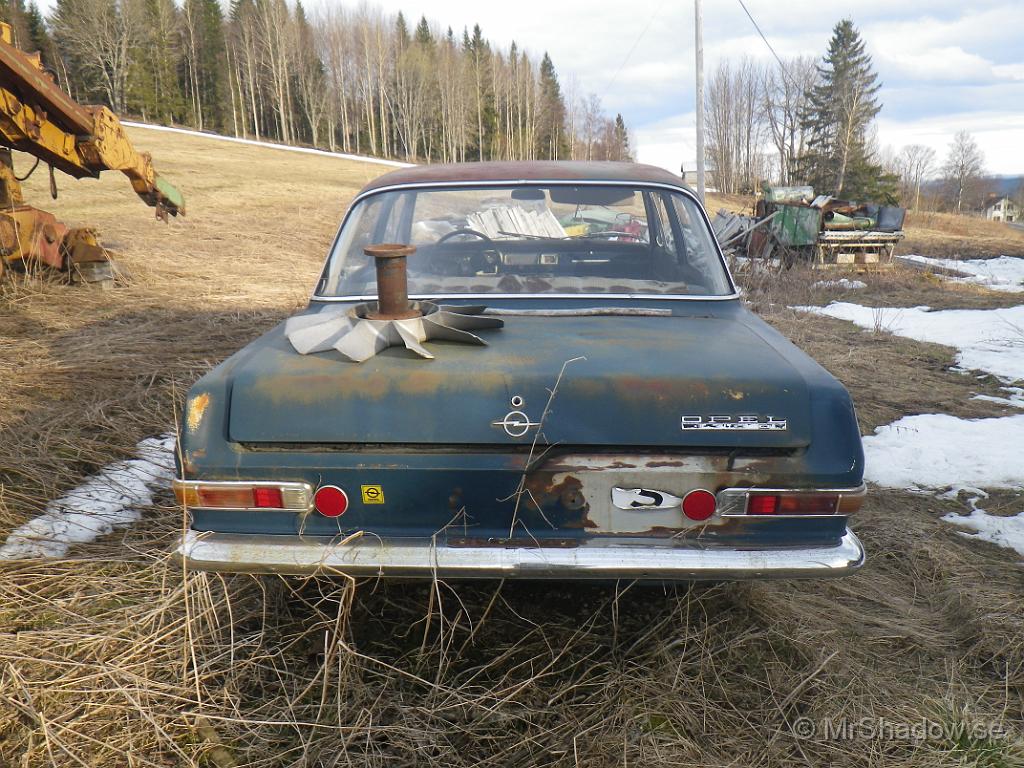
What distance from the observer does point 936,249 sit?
21859 millimetres

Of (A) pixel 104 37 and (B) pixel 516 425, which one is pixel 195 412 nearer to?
(B) pixel 516 425

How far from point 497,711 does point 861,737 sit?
41.4 inches

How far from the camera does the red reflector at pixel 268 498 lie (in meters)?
1.92

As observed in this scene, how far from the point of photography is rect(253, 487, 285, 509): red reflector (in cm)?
192

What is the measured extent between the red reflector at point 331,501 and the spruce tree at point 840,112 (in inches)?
2112

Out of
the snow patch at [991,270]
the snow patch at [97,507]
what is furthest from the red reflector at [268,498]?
the snow patch at [991,270]

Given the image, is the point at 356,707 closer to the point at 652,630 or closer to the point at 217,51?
the point at 652,630

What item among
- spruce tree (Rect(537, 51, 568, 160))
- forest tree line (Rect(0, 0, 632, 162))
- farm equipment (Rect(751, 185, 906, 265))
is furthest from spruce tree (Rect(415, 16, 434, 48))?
farm equipment (Rect(751, 185, 906, 265))

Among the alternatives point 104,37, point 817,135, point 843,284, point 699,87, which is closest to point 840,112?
point 817,135

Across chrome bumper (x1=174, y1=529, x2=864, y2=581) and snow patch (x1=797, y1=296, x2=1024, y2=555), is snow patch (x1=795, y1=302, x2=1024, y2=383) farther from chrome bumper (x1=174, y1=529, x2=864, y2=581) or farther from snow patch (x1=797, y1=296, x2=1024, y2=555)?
chrome bumper (x1=174, y1=529, x2=864, y2=581)

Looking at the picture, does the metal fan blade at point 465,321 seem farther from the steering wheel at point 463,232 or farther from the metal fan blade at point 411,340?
the steering wheel at point 463,232

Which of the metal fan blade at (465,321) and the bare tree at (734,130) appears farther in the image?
the bare tree at (734,130)

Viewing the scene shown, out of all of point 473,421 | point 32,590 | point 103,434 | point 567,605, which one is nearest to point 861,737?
point 567,605

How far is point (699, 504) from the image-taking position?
6.29 ft
